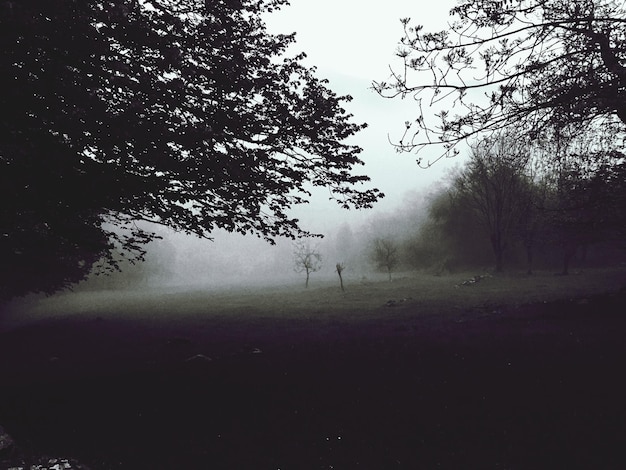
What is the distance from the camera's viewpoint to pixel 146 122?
8141mm

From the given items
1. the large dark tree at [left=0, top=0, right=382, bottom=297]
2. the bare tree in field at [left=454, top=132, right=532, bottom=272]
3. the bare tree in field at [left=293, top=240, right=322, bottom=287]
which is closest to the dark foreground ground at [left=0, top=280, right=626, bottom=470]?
the large dark tree at [left=0, top=0, right=382, bottom=297]

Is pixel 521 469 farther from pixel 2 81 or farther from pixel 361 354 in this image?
pixel 2 81

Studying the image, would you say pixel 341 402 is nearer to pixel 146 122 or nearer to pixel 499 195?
pixel 146 122

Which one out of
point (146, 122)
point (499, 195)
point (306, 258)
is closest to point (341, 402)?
point (146, 122)

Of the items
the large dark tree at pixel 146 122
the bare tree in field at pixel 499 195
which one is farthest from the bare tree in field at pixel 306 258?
the large dark tree at pixel 146 122

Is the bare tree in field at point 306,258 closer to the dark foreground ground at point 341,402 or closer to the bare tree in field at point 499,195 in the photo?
the bare tree in field at point 499,195

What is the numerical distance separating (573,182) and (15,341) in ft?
82.2

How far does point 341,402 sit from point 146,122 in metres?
7.34

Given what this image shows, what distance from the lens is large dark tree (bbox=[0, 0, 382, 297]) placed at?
6.85 m

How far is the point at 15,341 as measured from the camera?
52.6ft

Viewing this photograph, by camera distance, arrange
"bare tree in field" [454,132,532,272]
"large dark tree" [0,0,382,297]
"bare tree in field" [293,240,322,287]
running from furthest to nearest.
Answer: "bare tree in field" [293,240,322,287] < "bare tree in field" [454,132,532,272] < "large dark tree" [0,0,382,297]

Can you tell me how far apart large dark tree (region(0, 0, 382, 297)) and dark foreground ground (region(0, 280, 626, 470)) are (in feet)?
12.9

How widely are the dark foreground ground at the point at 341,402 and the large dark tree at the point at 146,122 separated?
155 inches

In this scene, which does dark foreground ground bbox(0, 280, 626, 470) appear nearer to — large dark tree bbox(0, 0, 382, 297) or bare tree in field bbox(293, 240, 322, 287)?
large dark tree bbox(0, 0, 382, 297)
